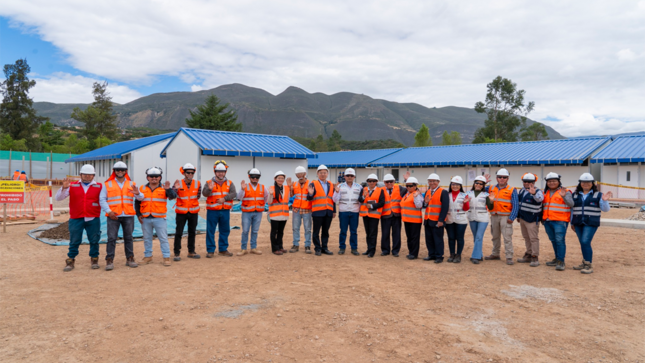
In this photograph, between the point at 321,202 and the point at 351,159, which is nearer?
the point at 321,202

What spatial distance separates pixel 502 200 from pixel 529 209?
51 centimetres

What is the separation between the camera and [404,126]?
172 metres

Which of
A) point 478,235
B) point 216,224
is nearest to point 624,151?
point 478,235

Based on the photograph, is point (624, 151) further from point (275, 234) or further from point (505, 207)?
point (275, 234)

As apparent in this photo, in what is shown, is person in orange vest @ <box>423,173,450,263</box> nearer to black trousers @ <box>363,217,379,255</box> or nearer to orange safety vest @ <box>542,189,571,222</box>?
black trousers @ <box>363,217,379,255</box>

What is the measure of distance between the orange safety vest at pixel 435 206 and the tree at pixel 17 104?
64824mm

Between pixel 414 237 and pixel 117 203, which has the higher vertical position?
pixel 117 203

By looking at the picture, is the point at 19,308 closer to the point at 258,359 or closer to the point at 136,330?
the point at 136,330

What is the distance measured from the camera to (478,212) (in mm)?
8031

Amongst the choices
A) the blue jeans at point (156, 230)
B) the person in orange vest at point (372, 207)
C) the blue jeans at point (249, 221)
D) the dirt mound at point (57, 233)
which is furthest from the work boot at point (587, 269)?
the dirt mound at point (57, 233)

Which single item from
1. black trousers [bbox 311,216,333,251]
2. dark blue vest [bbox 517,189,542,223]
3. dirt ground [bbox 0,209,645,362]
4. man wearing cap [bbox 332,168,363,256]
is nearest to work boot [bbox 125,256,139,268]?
dirt ground [bbox 0,209,645,362]

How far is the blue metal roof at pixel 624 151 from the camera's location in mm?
22125

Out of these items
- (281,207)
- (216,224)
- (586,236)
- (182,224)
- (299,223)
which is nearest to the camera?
(586,236)

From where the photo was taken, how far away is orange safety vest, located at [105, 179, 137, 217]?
23.4 ft
